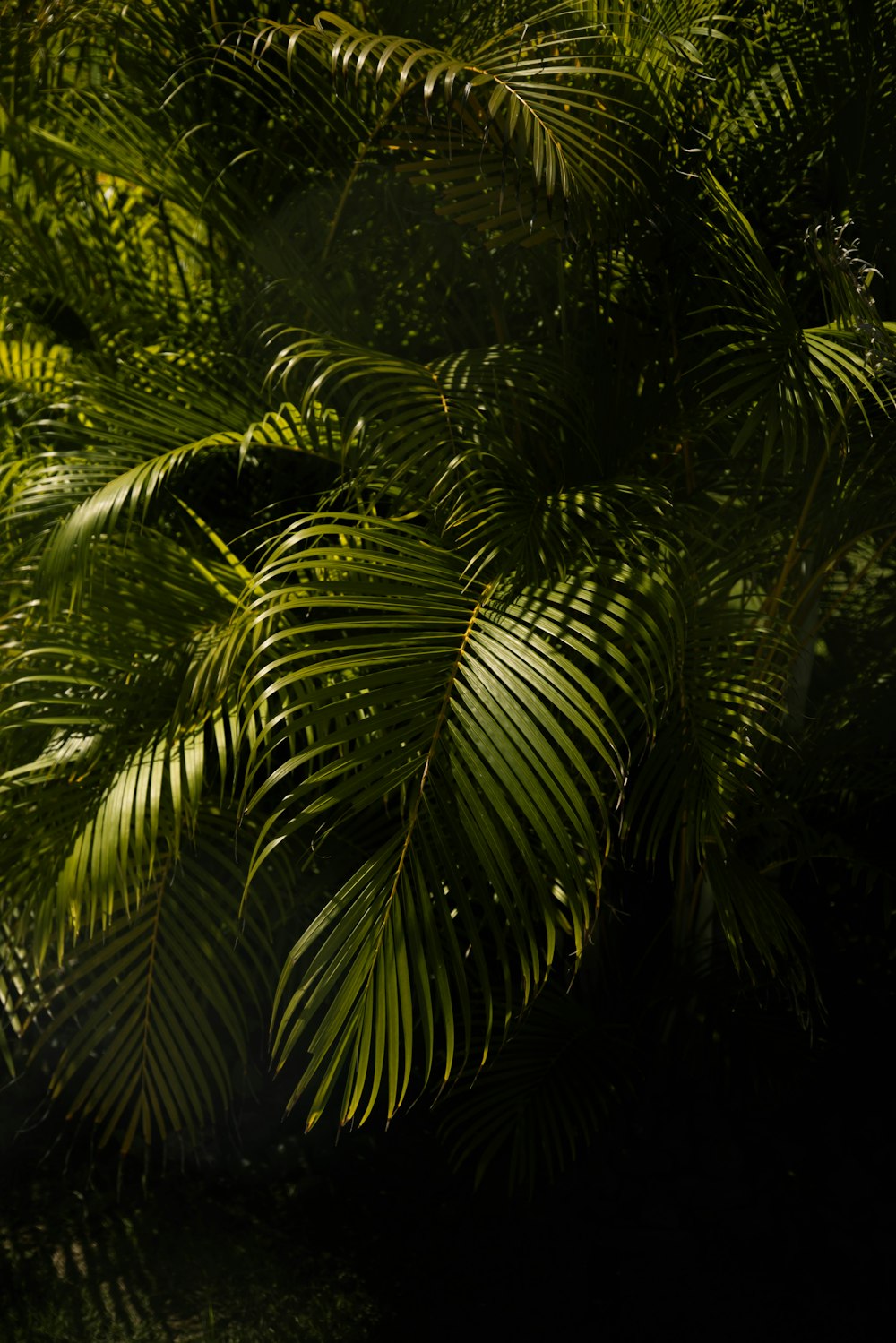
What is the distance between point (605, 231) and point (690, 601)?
60 centimetres

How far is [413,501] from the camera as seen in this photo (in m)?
1.77

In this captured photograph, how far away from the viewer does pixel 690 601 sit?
1713 mm

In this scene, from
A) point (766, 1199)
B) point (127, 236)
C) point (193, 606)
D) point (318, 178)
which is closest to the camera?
point (193, 606)

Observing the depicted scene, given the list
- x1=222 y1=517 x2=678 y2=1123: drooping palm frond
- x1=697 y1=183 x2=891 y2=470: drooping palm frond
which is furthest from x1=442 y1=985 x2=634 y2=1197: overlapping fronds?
x1=697 y1=183 x2=891 y2=470: drooping palm frond

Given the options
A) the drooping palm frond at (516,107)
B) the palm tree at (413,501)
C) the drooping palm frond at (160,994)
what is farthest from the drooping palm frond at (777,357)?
the drooping palm frond at (160,994)

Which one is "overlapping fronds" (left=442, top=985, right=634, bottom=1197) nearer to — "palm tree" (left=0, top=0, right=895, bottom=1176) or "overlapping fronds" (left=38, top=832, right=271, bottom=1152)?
"palm tree" (left=0, top=0, right=895, bottom=1176)

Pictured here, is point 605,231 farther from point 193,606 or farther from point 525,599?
point 193,606

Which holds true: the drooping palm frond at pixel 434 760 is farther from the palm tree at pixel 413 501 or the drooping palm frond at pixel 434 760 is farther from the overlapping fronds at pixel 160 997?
the overlapping fronds at pixel 160 997

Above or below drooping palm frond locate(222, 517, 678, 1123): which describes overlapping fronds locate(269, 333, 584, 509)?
above

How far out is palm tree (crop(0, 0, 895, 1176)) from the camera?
139 cm

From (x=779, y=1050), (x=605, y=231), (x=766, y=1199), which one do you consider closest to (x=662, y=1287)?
(x=766, y=1199)

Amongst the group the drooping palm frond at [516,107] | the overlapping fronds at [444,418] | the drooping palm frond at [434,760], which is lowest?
the drooping palm frond at [434,760]

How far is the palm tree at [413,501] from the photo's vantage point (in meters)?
1.39

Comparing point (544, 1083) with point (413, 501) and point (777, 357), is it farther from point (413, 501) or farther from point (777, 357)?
point (777, 357)
